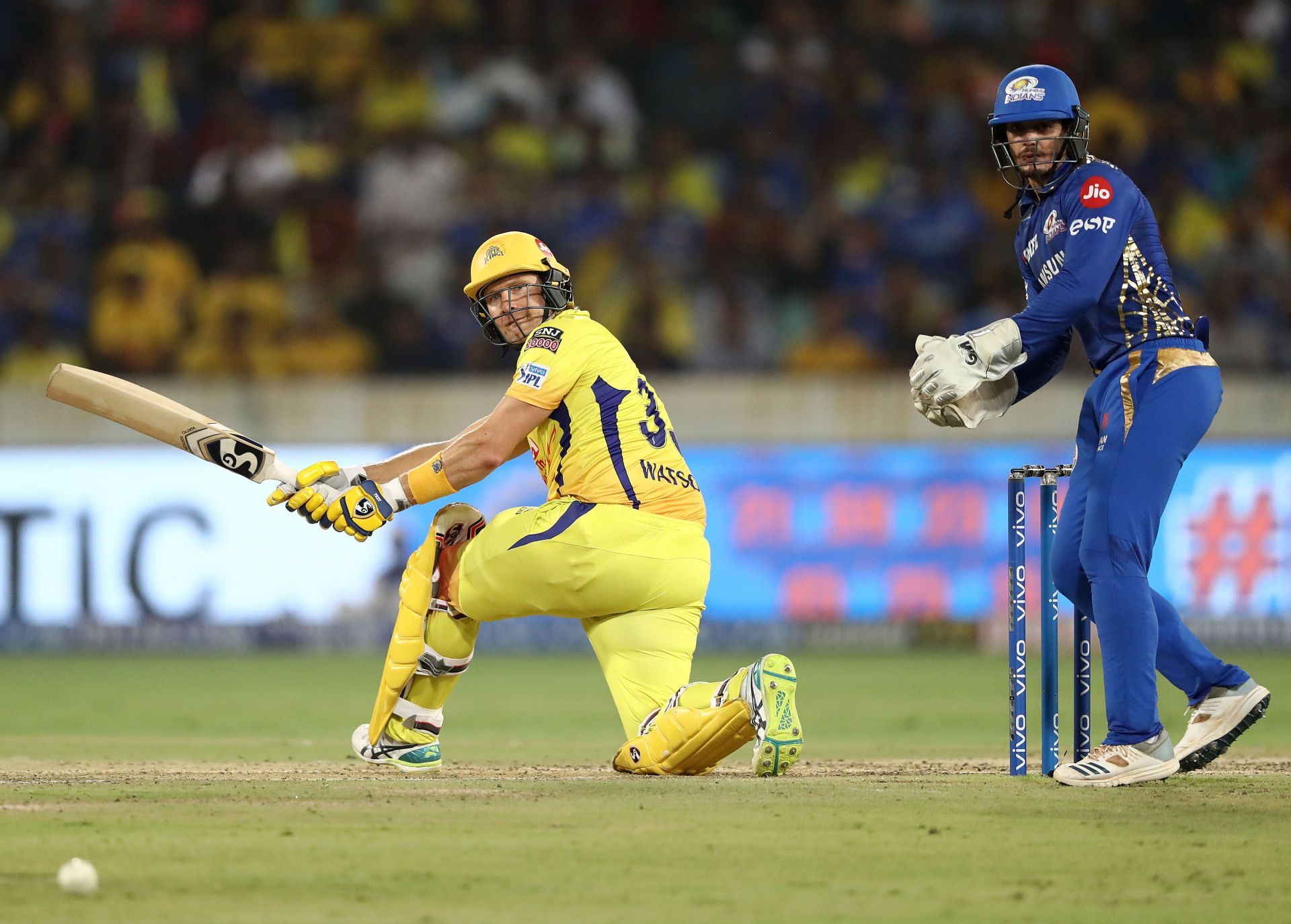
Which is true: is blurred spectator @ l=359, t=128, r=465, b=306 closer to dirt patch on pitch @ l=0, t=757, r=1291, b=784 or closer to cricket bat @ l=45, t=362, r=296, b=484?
cricket bat @ l=45, t=362, r=296, b=484

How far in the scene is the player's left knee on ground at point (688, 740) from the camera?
19.7 feet

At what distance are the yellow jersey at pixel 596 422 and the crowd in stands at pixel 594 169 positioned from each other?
296 inches

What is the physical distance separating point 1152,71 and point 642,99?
4.56 metres

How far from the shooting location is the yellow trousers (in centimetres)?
627

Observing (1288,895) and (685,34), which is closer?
(1288,895)


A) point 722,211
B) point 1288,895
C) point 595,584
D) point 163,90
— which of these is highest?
point 163,90

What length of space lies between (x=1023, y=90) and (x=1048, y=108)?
118mm

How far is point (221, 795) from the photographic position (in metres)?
5.64

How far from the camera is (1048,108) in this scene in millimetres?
6035

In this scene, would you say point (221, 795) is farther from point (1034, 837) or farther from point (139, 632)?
point (139, 632)

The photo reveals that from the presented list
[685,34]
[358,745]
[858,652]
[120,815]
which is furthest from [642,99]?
[120,815]

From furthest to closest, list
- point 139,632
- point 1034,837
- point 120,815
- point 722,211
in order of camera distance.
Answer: point 722,211 < point 139,632 < point 120,815 < point 1034,837

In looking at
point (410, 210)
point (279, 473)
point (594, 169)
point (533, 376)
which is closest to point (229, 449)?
point (279, 473)

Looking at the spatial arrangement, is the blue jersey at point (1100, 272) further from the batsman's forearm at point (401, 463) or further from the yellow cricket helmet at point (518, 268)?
the batsman's forearm at point (401, 463)
